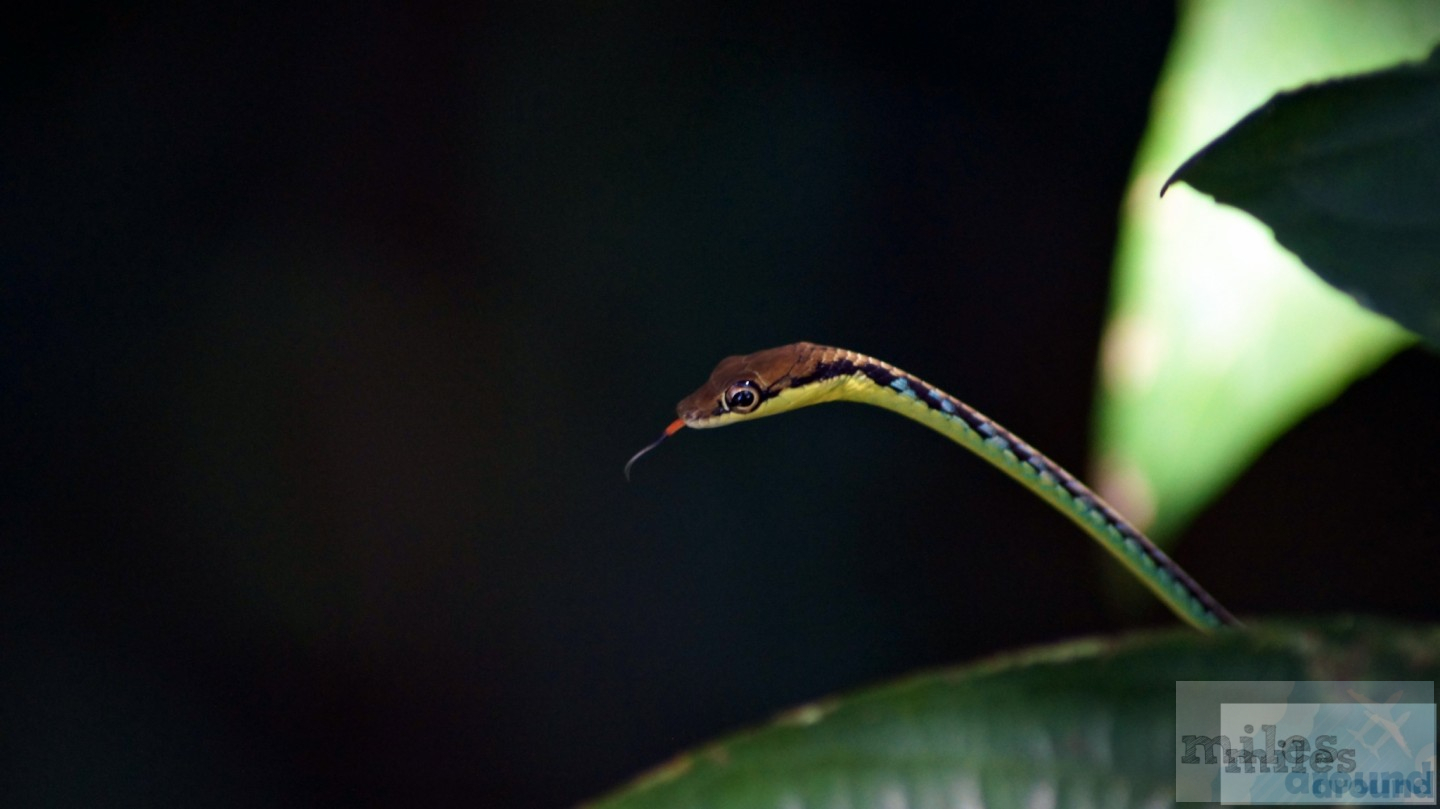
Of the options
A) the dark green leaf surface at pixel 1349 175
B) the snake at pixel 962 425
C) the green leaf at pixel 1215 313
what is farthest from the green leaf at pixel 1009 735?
the green leaf at pixel 1215 313

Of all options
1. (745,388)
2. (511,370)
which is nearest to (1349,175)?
(745,388)

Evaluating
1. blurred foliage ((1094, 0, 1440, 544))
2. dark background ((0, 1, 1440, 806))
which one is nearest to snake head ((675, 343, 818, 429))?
blurred foliage ((1094, 0, 1440, 544))

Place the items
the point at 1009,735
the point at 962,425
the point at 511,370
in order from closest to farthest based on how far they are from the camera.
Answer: the point at 1009,735 → the point at 962,425 → the point at 511,370

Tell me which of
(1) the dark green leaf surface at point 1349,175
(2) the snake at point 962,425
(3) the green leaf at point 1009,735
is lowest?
(3) the green leaf at point 1009,735

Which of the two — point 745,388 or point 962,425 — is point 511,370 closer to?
point 745,388

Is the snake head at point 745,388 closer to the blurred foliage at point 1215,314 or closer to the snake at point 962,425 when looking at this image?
the snake at point 962,425

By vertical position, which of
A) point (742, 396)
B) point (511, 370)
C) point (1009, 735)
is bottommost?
point (1009, 735)

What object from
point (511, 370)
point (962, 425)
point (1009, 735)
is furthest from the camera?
point (511, 370)

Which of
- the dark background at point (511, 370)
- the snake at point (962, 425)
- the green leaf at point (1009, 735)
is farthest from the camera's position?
the dark background at point (511, 370)
